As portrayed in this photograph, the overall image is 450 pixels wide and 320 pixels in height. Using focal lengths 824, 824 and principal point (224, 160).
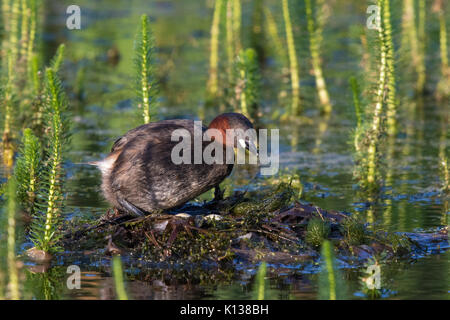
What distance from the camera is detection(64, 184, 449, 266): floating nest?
7246mm

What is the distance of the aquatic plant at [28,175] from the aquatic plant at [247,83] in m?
3.51

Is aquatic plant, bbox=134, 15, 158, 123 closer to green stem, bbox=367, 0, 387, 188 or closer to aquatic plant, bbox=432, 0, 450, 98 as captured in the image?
green stem, bbox=367, 0, 387, 188

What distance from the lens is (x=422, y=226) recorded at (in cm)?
840

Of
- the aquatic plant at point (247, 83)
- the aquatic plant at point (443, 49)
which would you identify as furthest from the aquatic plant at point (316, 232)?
the aquatic plant at point (443, 49)

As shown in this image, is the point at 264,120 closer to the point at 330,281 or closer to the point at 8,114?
the point at 8,114

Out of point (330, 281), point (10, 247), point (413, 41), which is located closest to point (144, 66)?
point (10, 247)

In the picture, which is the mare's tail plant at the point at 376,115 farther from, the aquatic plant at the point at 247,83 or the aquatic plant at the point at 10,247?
the aquatic plant at the point at 10,247

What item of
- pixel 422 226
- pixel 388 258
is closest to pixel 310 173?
pixel 422 226

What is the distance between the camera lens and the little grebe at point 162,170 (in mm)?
7562

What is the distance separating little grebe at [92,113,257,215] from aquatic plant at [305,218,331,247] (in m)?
0.86

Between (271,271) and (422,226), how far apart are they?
2.14 m

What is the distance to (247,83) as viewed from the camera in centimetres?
1109

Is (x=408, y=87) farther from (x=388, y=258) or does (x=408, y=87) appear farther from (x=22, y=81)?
(x=388, y=258)
